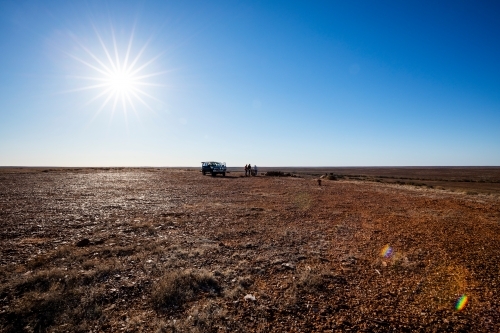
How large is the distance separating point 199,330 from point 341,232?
26.8ft

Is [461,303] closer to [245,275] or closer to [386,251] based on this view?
[386,251]

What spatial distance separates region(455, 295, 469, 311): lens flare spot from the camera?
5.30m

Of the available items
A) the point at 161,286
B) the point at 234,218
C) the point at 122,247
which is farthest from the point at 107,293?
the point at 234,218

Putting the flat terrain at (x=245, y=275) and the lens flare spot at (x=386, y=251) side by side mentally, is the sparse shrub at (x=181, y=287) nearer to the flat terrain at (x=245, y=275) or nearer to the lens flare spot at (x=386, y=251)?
the flat terrain at (x=245, y=275)

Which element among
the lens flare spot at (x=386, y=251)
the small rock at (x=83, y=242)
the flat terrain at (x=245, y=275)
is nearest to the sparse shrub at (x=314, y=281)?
the flat terrain at (x=245, y=275)

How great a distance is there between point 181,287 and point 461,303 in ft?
20.0

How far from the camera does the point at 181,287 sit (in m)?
5.98

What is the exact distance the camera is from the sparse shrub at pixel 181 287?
5527 millimetres

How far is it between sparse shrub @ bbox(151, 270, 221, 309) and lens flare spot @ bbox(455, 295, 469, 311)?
16.6ft

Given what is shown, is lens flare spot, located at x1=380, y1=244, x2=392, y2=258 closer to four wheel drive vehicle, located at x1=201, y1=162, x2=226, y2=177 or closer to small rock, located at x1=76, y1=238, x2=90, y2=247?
small rock, located at x1=76, y1=238, x2=90, y2=247

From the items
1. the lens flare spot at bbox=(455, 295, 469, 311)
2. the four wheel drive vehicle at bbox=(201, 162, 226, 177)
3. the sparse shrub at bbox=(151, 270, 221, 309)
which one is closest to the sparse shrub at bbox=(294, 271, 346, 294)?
the sparse shrub at bbox=(151, 270, 221, 309)

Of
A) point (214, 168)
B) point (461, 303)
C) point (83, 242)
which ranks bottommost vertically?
point (461, 303)

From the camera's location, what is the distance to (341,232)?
1114cm

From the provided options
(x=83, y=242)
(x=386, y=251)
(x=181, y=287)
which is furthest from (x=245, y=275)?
(x=83, y=242)
